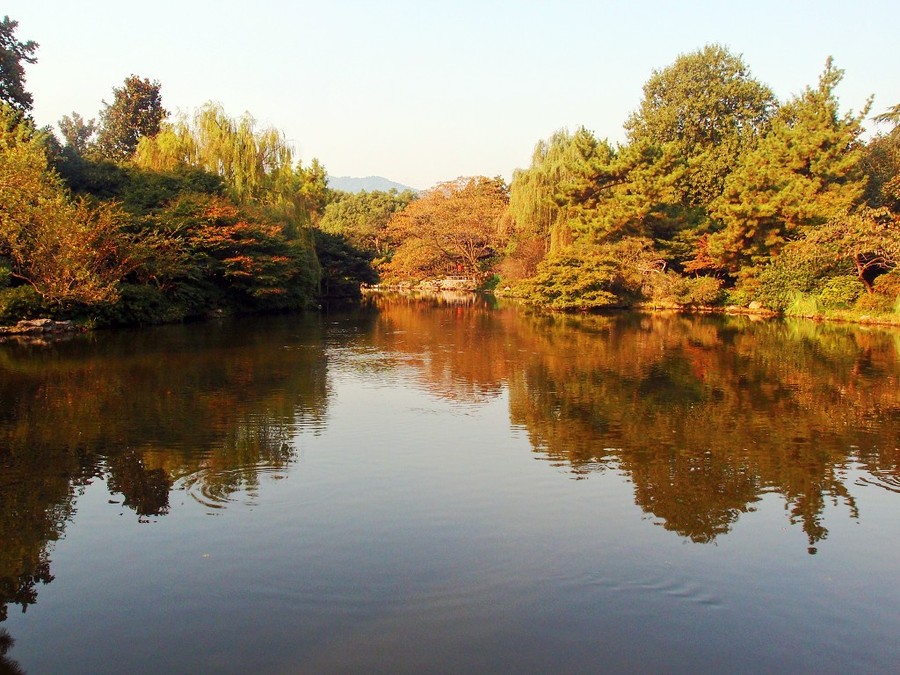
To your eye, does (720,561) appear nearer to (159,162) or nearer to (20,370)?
(20,370)

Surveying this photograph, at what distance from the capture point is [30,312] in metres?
19.0

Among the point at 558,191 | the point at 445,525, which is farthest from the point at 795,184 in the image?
the point at 445,525

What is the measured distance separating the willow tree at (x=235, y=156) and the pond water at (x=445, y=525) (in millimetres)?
17462

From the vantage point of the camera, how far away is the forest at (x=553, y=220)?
20.0 meters

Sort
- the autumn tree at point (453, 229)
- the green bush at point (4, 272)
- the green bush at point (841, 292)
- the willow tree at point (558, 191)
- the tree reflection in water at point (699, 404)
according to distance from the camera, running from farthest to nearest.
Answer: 1. the autumn tree at point (453, 229)
2. the willow tree at point (558, 191)
3. the green bush at point (841, 292)
4. the green bush at point (4, 272)
5. the tree reflection in water at point (699, 404)

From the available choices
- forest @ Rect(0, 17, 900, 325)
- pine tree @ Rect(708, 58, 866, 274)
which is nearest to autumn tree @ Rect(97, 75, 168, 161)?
forest @ Rect(0, 17, 900, 325)

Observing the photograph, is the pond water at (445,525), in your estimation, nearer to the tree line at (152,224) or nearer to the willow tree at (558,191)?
the tree line at (152,224)

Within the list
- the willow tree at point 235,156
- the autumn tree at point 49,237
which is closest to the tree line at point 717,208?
the willow tree at point 235,156

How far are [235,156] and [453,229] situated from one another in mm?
21914

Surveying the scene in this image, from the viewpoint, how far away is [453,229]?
48.8m

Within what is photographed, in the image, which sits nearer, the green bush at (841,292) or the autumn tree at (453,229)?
the green bush at (841,292)

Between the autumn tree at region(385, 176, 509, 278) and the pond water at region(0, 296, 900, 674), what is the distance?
36412 mm

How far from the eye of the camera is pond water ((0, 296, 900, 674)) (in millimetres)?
4039

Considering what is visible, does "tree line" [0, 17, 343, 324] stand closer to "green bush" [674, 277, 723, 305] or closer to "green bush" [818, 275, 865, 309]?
"green bush" [674, 277, 723, 305]
